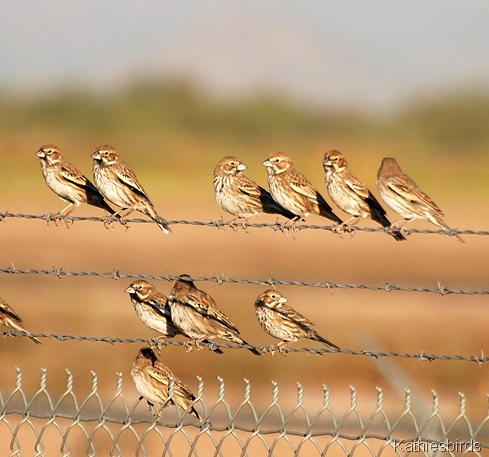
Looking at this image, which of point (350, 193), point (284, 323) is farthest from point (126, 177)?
point (284, 323)

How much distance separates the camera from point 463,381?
55.1 ft

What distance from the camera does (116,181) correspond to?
12.6 m

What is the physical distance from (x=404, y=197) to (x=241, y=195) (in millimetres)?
1642

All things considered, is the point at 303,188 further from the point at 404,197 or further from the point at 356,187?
the point at 404,197

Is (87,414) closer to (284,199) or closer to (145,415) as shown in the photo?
(145,415)

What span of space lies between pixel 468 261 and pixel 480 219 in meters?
6.34

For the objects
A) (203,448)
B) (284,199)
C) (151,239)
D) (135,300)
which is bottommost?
(203,448)

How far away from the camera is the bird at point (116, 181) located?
12.5 metres

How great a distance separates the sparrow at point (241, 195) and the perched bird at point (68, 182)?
3.89 ft

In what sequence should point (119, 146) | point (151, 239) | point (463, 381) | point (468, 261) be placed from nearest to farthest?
1. point (463, 381)
2. point (468, 261)
3. point (151, 239)
4. point (119, 146)

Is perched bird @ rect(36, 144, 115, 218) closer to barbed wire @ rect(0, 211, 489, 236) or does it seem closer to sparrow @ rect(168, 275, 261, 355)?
barbed wire @ rect(0, 211, 489, 236)

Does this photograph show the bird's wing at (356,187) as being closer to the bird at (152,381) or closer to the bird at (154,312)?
the bird at (154,312)

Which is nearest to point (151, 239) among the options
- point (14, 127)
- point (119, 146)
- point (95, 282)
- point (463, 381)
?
point (95, 282)

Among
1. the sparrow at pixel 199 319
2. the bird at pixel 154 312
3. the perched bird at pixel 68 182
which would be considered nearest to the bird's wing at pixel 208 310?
the sparrow at pixel 199 319
